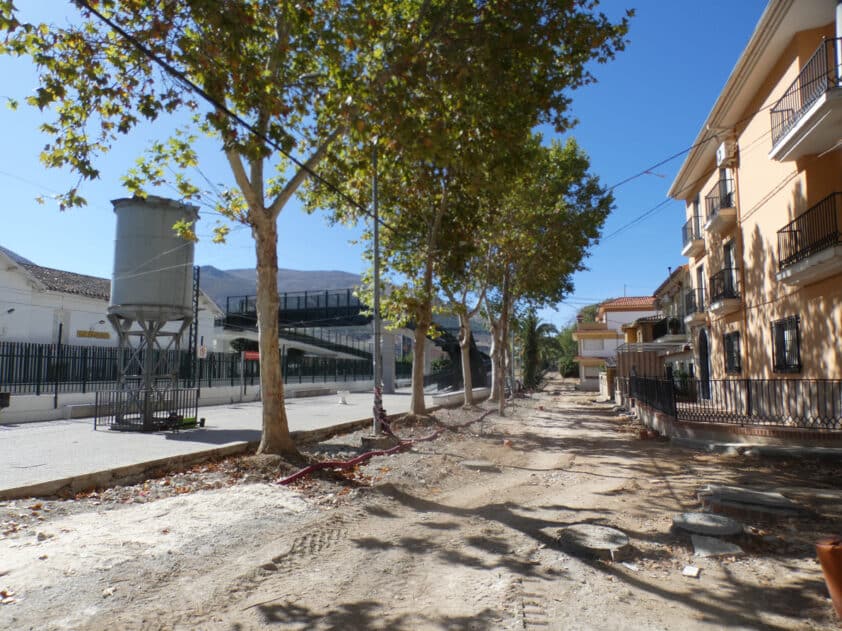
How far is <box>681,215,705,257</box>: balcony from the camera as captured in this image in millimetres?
22344

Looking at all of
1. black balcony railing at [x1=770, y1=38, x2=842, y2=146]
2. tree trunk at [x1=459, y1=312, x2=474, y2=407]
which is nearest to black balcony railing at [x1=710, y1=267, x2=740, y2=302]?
black balcony railing at [x1=770, y1=38, x2=842, y2=146]

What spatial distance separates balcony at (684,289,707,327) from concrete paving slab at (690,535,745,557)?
18.2 m

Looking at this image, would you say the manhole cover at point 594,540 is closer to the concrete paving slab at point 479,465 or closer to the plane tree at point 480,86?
the concrete paving slab at point 479,465

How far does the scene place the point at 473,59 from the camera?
375 inches

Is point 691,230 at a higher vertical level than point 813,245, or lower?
higher

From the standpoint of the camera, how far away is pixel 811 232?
13156mm

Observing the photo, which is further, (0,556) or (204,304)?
(204,304)

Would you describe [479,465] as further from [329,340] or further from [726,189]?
[329,340]

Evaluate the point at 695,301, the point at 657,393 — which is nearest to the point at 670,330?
the point at 695,301

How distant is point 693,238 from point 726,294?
5.19m

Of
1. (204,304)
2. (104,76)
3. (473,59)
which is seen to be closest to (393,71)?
(473,59)

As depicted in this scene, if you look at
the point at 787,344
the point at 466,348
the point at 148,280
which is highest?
the point at 148,280

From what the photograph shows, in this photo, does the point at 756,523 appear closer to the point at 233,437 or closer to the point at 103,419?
the point at 233,437

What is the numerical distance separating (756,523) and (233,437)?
9897 mm
